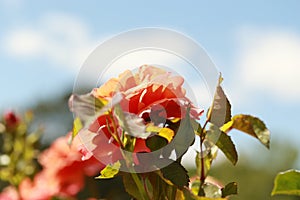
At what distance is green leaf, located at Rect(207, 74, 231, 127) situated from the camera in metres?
0.55

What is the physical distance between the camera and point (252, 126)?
0.61m

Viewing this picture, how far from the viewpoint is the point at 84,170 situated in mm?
1694

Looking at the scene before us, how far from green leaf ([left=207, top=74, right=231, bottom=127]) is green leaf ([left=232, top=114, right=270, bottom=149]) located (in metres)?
0.05

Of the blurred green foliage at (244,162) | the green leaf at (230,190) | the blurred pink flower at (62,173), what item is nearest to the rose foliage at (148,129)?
the green leaf at (230,190)

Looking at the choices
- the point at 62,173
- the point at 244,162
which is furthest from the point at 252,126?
the point at 244,162

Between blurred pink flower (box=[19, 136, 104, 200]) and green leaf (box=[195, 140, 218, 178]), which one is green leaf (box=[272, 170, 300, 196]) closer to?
green leaf (box=[195, 140, 218, 178])

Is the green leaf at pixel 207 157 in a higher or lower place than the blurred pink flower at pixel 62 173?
higher

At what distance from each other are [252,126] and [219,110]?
0.07m

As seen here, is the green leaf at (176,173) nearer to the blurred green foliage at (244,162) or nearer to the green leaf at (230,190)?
the green leaf at (230,190)

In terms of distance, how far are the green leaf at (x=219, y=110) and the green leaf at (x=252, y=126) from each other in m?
0.05

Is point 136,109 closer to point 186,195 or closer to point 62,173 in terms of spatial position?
point 186,195

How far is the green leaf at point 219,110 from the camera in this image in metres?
0.55

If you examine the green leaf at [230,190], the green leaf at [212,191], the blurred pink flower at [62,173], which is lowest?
the blurred pink flower at [62,173]

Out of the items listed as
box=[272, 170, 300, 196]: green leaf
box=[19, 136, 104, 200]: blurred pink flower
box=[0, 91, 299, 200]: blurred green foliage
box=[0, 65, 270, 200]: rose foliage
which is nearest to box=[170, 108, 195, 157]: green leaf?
box=[0, 65, 270, 200]: rose foliage
